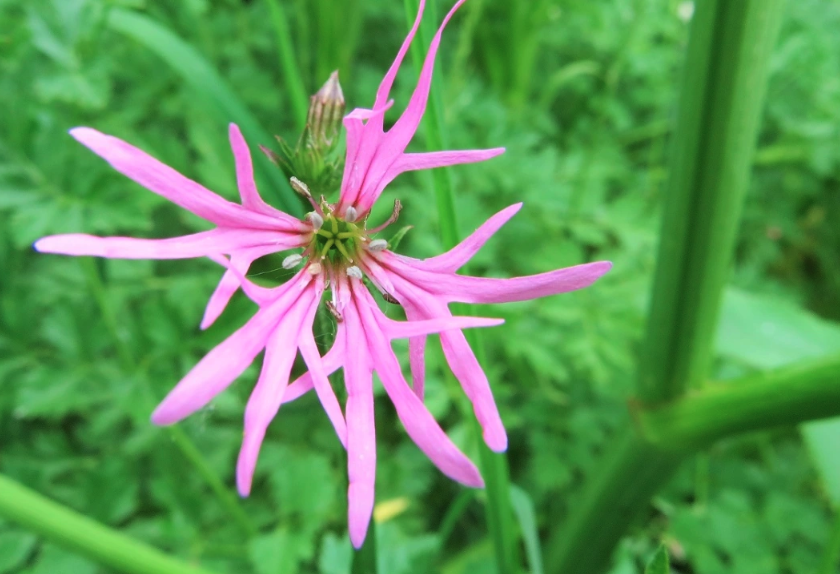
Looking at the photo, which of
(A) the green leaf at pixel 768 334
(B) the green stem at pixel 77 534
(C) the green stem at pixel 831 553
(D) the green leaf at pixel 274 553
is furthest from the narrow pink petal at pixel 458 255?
(A) the green leaf at pixel 768 334

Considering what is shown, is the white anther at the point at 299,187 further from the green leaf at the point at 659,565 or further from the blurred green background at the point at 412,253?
the green leaf at the point at 659,565

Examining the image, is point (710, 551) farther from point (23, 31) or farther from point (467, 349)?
point (23, 31)

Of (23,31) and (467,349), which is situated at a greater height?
(23,31)

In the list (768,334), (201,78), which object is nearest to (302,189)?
(201,78)

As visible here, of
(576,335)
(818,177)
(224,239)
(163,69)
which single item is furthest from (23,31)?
(818,177)

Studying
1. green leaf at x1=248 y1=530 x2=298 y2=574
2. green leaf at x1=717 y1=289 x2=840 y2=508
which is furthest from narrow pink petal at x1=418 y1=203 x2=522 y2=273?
green leaf at x1=717 y1=289 x2=840 y2=508

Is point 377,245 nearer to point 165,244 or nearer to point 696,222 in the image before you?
point 165,244
